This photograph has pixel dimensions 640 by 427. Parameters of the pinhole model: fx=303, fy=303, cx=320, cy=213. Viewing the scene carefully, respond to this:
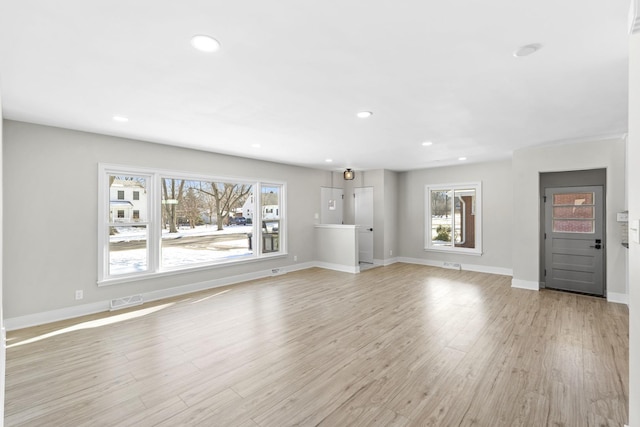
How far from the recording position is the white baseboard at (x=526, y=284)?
533cm

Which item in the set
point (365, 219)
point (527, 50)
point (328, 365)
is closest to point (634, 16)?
point (527, 50)

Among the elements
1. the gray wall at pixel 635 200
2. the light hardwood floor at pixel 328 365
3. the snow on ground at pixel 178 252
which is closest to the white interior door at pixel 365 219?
the snow on ground at pixel 178 252

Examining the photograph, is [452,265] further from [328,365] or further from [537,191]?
[328,365]

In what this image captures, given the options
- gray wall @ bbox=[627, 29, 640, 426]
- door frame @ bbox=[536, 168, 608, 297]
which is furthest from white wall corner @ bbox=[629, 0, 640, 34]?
door frame @ bbox=[536, 168, 608, 297]

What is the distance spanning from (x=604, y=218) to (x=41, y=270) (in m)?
8.23

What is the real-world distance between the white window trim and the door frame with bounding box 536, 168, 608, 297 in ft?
4.90

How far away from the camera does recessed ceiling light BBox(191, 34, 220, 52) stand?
1952mm

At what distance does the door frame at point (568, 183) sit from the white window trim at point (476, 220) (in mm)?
1493

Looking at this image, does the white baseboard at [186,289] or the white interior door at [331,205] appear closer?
the white baseboard at [186,289]

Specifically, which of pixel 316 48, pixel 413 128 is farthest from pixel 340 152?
pixel 316 48

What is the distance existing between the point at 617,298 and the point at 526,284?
117cm

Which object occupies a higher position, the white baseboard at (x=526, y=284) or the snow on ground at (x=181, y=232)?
the snow on ground at (x=181, y=232)

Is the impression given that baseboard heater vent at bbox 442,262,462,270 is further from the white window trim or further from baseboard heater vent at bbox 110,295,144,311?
baseboard heater vent at bbox 110,295,144,311

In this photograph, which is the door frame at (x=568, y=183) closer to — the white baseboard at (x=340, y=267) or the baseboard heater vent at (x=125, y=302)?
the white baseboard at (x=340, y=267)
